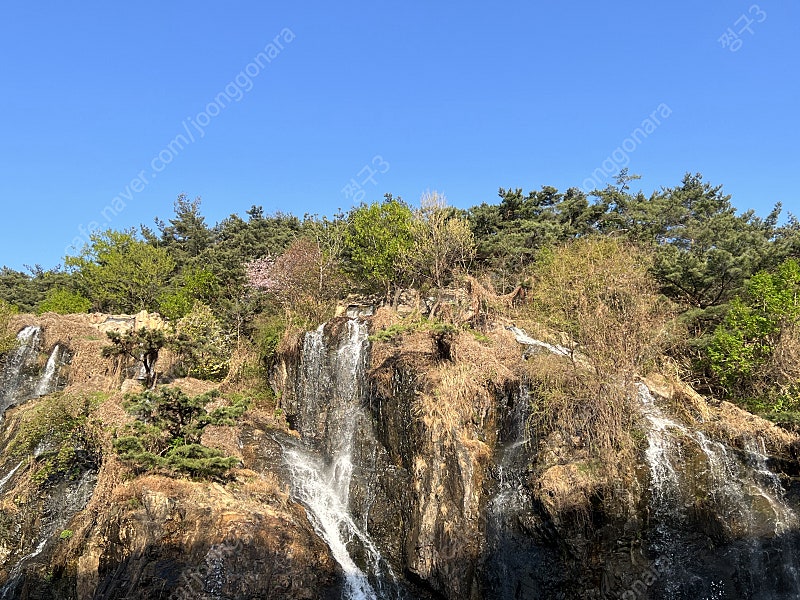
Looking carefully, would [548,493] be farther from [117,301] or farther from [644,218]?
[117,301]

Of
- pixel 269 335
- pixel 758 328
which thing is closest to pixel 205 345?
pixel 269 335

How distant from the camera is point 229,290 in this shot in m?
33.3

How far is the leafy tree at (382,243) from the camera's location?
28.0 meters

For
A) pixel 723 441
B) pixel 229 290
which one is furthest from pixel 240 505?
pixel 229 290

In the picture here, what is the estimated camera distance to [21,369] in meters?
24.0

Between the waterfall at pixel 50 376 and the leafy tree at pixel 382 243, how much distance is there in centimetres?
1548

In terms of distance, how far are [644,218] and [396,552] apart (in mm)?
29332

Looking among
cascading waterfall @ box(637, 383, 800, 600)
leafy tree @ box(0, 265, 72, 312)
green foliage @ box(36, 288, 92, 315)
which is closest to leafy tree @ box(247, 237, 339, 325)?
green foliage @ box(36, 288, 92, 315)

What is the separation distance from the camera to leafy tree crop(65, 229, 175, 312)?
36.5 metres

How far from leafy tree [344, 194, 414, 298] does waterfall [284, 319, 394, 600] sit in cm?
717

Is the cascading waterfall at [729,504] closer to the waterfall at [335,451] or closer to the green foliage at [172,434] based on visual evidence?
the waterfall at [335,451]

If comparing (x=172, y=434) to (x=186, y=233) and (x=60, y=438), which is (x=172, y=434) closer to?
(x=60, y=438)

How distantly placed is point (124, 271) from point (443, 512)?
32606 mm

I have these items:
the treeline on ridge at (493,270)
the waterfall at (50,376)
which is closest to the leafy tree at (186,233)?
the treeline on ridge at (493,270)
